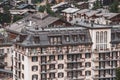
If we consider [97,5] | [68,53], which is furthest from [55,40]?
[97,5]

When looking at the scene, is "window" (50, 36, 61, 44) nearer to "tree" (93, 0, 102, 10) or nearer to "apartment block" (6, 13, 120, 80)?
"apartment block" (6, 13, 120, 80)

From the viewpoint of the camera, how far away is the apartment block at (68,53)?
7515 centimetres

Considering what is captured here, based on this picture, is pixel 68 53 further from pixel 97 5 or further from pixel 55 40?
pixel 97 5

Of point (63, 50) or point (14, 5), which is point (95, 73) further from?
point (14, 5)

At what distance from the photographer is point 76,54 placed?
254 ft

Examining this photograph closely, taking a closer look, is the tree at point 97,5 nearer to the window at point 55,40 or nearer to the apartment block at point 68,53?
the apartment block at point 68,53

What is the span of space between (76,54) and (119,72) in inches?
344

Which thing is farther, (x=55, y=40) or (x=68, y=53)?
(x=68, y=53)

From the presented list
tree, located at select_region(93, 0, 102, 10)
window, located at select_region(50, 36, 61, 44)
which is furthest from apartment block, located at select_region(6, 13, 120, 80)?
tree, located at select_region(93, 0, 102, 10)

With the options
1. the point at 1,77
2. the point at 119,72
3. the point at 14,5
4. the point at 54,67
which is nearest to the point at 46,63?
the point at 54,67

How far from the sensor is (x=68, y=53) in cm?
7681

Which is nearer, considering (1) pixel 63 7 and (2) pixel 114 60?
(2) pixel 114 60

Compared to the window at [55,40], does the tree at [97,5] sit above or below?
below

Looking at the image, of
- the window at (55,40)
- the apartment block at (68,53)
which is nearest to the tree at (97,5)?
the apartment block at (68,53)
